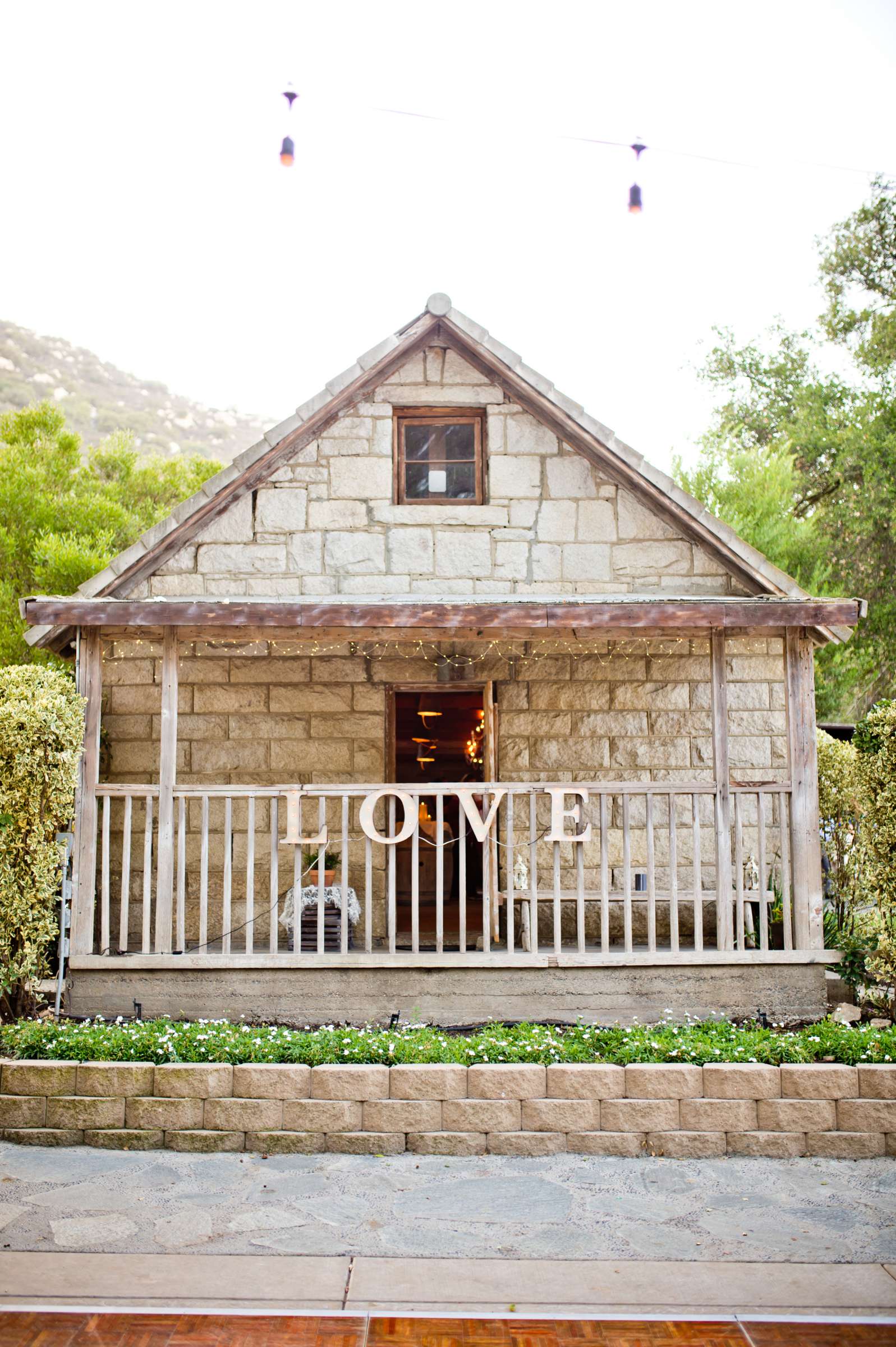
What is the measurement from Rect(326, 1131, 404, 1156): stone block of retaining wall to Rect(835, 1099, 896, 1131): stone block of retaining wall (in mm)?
2349

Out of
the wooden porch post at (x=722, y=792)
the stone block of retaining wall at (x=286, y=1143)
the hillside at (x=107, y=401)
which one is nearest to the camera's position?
the stone block of retaining wall at (x=286, y=1143)

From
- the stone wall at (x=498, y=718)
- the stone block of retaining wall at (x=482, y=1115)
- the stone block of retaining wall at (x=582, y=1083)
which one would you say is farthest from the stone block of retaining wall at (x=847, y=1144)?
the stone wall at (x=498, y=718)

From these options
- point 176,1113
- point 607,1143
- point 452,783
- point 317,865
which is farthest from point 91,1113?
point 452,783

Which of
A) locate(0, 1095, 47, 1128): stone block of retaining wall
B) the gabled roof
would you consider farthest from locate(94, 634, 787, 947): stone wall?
locate(0, 1095, 47, 1128): stone block of retaining wall

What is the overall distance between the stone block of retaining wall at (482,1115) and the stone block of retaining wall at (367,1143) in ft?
0.92

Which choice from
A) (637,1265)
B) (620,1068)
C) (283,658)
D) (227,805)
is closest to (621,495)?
(283,658)

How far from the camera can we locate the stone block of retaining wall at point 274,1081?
624cm

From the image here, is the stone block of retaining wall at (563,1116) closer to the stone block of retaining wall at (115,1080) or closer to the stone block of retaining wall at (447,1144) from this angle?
the stone block of retaining wall at (447,1144)

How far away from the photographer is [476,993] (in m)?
8.36

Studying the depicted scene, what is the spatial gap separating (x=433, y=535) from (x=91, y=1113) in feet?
17.6

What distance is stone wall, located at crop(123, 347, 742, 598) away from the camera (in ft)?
31.3

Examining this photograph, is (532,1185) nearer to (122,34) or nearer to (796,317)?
(122,34)

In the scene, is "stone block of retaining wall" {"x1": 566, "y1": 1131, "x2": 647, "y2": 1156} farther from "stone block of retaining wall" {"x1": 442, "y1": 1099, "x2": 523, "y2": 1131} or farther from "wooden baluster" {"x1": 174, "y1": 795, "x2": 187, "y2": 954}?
"wooden baluster" {"x1": 174, "y1": 795, "x2": 187, "y2": 954}

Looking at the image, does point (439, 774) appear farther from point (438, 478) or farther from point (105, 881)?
point (105, 881)
